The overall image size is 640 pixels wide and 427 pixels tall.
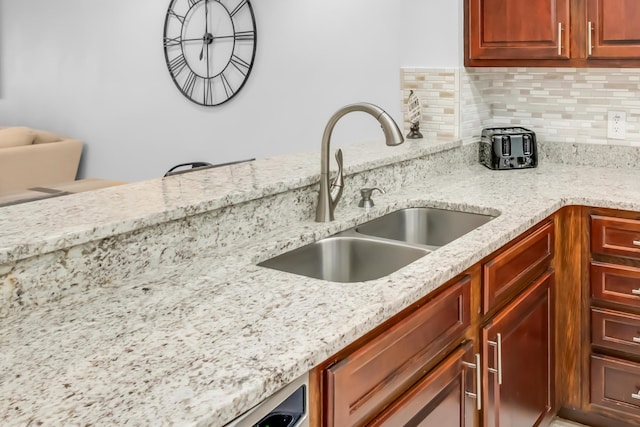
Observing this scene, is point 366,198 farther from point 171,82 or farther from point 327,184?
point 171,82

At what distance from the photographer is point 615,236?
2.34 metres

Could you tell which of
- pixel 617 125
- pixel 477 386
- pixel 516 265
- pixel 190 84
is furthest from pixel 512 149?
pixel 190 84

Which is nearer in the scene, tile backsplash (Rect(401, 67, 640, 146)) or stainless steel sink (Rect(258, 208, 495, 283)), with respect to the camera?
stainless steel sink (Rect(258, 208, 495, 283))

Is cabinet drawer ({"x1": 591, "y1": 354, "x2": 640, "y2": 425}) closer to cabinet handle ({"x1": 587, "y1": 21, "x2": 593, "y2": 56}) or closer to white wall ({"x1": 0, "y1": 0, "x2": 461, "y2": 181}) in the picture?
cabinet handle ({"x1": 587, "y1": 21, "x2": 593, "y2": 56})

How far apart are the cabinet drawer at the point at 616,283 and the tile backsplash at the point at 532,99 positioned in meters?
0.74

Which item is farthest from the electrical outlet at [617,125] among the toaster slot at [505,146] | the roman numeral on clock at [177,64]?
the roman numeral on clock at [177,64]

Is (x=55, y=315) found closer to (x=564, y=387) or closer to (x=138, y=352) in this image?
(x=138, y=352)

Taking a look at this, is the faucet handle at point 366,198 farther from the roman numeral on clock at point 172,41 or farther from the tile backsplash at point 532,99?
the roman numeral on clock at point 172,41

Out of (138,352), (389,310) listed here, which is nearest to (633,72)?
(389,310)

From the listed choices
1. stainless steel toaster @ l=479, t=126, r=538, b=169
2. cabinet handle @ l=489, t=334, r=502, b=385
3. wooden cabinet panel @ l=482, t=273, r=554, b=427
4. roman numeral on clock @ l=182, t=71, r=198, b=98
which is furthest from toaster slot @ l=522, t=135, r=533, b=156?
roman numeral on clock @ l=182, t=71, r=198, b=98

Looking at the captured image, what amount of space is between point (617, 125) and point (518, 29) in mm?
586

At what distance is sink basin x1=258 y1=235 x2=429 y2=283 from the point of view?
75.2 inches

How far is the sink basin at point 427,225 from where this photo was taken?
7.58ft

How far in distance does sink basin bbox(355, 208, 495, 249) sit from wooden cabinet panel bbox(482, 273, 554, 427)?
0.30 metres
